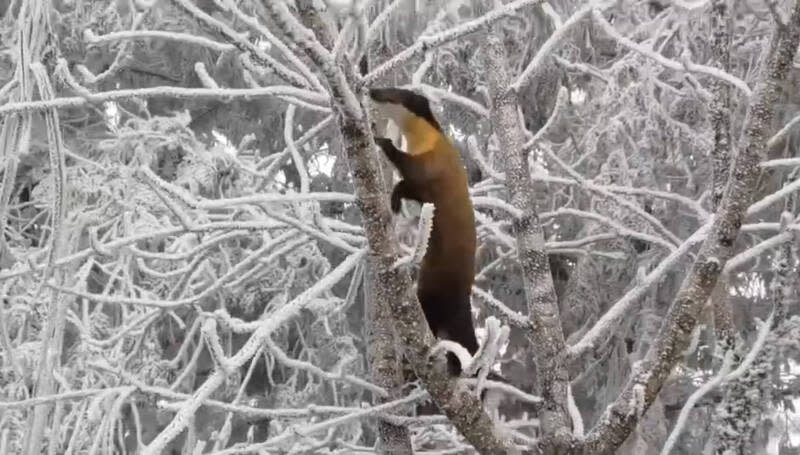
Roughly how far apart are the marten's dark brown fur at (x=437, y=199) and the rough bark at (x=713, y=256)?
0.98 ft

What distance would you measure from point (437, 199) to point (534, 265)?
35cm

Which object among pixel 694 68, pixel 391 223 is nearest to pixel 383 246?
pixel 391 223

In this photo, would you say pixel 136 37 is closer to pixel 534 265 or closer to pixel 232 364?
pixel 232 364

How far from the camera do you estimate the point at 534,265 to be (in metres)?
1.97

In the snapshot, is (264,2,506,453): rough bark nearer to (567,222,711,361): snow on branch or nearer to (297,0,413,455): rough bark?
(567,222,711,361): snow on branch

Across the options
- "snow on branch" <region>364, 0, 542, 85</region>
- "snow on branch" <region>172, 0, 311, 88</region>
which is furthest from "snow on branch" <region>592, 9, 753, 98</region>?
"snow on branch" <region>172, 0, 311, 88</region>

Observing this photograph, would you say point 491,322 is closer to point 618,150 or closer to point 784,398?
point 618,150

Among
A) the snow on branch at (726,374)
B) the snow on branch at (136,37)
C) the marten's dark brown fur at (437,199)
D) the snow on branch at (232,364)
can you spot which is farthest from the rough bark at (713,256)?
the snow on branch at (136,37)

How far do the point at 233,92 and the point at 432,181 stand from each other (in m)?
0.50

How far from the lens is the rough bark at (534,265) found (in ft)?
5.91

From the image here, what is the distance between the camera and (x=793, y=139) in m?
4.52

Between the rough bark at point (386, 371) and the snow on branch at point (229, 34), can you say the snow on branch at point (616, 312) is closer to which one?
the rough bark at point (386, 371)

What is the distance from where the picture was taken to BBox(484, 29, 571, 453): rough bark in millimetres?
1802

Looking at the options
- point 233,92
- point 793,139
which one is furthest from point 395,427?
point 793,139
